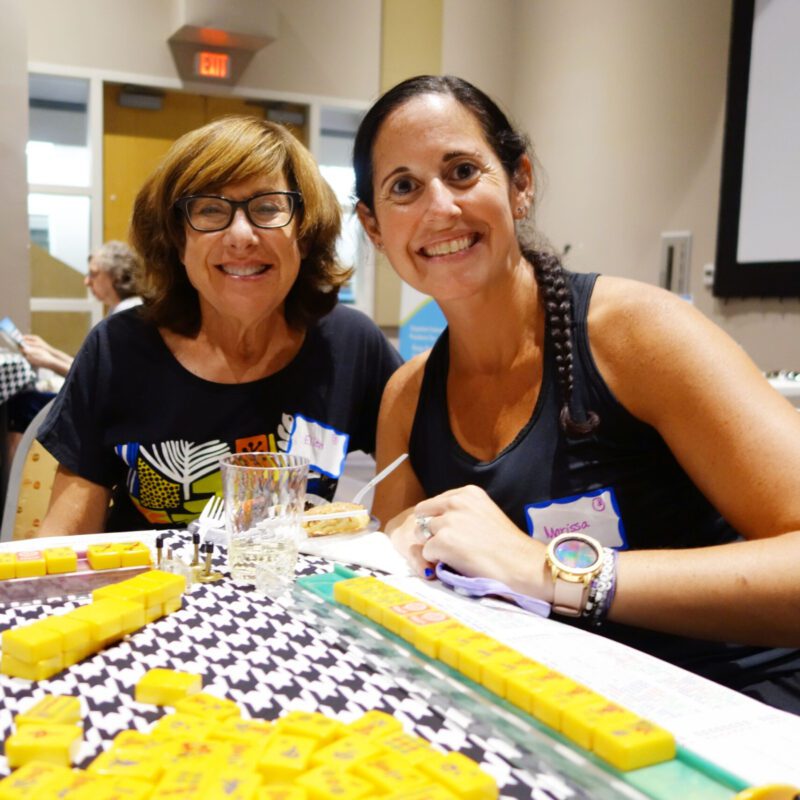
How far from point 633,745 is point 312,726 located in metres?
0.24

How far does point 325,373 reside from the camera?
5.96 feet

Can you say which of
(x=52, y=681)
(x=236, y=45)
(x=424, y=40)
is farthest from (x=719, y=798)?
(x=424, y=40)

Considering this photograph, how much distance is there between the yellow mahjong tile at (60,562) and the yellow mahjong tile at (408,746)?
0.57 meters

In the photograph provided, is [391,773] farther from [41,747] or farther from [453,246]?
[453,246]

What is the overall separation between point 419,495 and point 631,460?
0.39 m

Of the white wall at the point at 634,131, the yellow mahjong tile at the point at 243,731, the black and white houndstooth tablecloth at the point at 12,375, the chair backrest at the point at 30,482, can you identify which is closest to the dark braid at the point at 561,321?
the yellow mahjong tile at the point at 243,731

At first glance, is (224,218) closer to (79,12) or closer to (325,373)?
(325,373)

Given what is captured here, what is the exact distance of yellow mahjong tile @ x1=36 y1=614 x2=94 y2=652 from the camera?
0.83 metres

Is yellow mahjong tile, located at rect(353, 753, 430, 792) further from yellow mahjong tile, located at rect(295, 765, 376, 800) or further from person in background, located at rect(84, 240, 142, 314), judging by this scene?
person in background, located at rect(84, 240, 142, 314)

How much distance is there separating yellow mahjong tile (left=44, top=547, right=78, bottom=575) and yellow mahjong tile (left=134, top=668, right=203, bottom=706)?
36 cm

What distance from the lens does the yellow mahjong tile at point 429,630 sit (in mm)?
845

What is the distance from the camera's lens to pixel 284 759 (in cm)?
63

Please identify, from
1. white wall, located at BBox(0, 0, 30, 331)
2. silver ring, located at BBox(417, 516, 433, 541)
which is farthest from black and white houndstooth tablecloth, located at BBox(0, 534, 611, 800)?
white wall, located at BBox(0, 0, 30, 331)

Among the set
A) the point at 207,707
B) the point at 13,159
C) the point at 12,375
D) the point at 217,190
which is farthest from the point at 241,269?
the point at 13,159
